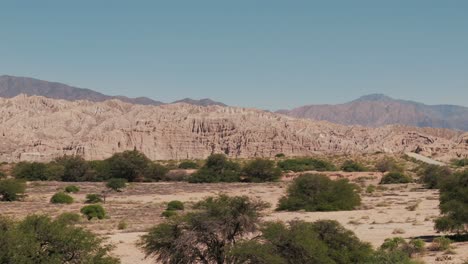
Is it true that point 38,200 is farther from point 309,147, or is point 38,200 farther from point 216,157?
point 309,147

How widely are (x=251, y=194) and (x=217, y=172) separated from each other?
18115 millimetres

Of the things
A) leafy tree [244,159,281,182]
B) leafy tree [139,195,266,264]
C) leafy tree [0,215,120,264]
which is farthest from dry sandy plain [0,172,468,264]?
leafy tree [0,215,120,264]

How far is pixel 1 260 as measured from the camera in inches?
561

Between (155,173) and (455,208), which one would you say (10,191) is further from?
(455,208)

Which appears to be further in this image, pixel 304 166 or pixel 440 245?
pixel 304 166

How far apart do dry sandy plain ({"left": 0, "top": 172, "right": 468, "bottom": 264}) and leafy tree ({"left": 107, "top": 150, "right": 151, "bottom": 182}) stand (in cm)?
638

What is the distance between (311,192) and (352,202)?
11.0 ft

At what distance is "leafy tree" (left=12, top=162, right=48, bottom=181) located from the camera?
7019cm

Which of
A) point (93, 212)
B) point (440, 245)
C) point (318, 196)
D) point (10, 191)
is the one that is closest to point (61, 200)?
point (10, 191)

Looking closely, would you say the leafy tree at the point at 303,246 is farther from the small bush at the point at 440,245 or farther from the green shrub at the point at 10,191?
the green shrub at the point at 10,191

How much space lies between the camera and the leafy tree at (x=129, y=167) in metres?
69.8

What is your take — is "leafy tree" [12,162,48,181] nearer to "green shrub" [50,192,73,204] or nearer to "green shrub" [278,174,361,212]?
"green shrub" [50,192,73,204]

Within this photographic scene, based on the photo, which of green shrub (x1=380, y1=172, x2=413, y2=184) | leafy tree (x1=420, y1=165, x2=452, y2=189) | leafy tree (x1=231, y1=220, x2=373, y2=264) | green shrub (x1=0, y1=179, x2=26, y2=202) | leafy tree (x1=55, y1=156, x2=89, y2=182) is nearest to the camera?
leafy tree (x1=231, y1=220, x2=373, y2=264)

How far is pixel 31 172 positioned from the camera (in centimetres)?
7081
